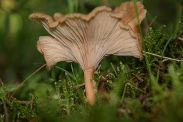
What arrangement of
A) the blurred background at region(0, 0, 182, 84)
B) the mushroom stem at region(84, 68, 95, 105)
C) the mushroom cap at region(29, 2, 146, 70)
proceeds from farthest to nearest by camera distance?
the blurred background at region(0, 0, 182, 84), the mushroom stem at region(84, 68, 95, 105), the mushroom cap at region(29, 2, 146, 70)

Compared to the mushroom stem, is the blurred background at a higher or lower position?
higher

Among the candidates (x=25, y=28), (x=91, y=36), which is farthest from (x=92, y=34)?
(x=25, y=28)

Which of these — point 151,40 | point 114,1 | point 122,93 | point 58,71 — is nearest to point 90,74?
point 122,93

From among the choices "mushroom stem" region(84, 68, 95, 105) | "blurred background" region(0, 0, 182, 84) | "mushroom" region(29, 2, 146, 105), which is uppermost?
"blurred background" region(0, 0, 182, 84)

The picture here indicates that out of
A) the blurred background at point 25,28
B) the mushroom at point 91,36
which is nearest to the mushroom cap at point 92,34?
the mushroom at point 91,36

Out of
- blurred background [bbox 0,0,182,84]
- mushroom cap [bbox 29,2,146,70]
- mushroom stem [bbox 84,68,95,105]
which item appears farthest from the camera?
blurred background [bbox 0,0,182,84]

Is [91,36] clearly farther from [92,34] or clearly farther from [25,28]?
[25,28]

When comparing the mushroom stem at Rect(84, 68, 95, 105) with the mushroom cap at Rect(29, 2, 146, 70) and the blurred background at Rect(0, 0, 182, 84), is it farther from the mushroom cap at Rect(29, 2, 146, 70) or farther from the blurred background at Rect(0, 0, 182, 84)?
the blurred background at Rect(0, 0, 182, 84)

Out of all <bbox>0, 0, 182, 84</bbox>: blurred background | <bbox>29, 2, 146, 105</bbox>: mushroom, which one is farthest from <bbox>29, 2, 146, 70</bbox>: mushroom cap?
<bbox>0, 0, 182, 84</bbox>: blurred background

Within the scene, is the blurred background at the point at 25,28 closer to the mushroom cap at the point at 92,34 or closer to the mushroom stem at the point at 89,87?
the mushroom cap at the point at 92,34
